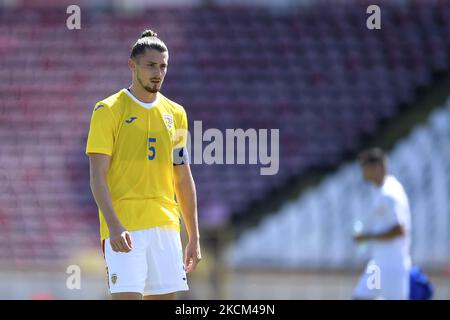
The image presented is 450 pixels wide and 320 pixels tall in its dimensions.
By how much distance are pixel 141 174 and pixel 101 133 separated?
242 millimetres

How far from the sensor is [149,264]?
4188 mm

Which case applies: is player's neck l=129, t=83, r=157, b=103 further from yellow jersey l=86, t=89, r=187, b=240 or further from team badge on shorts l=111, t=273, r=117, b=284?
team badge on shorts l=111, t=273, r=117, b=284

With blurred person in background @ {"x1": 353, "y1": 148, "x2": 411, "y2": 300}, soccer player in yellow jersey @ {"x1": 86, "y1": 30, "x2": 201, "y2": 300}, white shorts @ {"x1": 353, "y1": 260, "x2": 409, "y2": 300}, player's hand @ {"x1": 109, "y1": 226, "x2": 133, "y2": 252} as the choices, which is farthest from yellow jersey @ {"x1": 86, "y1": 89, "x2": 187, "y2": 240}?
white shorts @ {"x1": 353, "y1": 260, "x2": 409, "y2": 300}

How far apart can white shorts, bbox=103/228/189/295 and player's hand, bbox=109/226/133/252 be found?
13cm

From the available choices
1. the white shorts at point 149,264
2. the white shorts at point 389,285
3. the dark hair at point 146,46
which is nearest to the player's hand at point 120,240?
the white shorts at point 149,264

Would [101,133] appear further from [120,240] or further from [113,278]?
[113,278]

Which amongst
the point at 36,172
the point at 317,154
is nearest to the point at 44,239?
the point at 36,172

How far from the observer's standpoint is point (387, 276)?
24.0 feet

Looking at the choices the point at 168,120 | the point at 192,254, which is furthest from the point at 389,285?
the point at 168,120

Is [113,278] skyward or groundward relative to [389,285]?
skyward

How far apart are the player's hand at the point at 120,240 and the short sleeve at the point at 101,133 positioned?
323 mm

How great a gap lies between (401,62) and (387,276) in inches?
224

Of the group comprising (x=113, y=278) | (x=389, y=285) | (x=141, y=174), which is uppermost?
(x=141, y=174)
